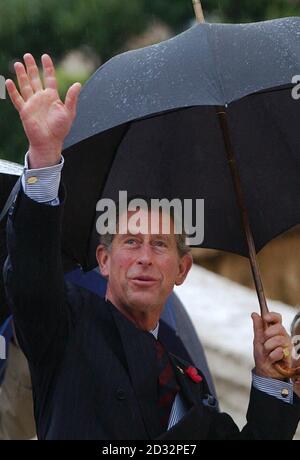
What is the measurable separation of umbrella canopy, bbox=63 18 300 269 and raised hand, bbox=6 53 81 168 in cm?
29

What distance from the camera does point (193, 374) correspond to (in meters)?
2.87

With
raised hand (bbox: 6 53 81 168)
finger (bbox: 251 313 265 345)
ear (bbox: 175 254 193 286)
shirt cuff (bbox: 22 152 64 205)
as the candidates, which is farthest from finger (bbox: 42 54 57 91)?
finger (bbox: 251 313 265 345)

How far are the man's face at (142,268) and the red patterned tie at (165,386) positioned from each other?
0.39ft

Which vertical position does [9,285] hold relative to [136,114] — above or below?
below

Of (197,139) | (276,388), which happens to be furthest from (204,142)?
(276,388)

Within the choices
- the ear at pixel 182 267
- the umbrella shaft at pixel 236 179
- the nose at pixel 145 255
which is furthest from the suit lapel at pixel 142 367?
the umbrella shaft at pixel 236 179

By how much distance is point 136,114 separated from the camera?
278cm

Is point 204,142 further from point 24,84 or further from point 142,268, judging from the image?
point 24,84

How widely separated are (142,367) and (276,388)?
0.33 metres
